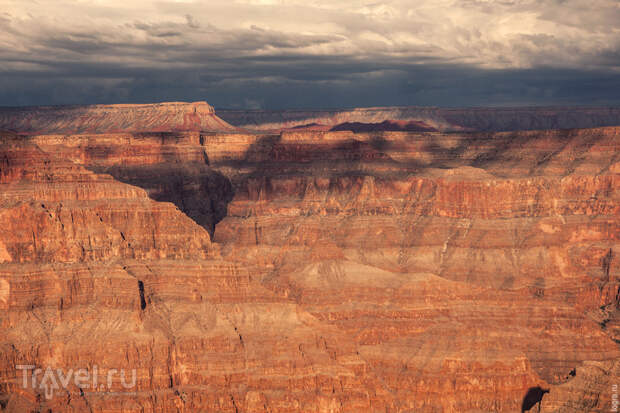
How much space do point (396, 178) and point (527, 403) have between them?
7477 cm

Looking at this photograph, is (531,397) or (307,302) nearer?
(531,397)

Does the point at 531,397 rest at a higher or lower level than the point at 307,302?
lower

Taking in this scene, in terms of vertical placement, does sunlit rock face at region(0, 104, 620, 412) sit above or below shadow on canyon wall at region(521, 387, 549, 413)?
above

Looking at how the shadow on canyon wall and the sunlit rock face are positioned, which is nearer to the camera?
the sunlit rock face

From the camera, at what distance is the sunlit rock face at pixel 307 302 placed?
93.9m

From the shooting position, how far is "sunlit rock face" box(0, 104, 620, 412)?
93.9 m

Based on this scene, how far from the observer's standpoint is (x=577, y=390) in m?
85.7

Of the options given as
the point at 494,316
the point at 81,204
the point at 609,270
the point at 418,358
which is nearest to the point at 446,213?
the point at 609,270

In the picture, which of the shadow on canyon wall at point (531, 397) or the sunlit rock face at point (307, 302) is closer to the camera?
the sunlit rock face at point (307, 302)

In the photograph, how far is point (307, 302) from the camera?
119312 millimetres

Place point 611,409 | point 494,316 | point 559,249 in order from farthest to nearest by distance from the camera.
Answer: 1. point 559,249
2. point 494,316
3. point 611,409

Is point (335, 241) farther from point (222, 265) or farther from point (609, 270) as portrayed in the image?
point (222, 265)

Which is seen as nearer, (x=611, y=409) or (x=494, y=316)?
(x=611, y=409)

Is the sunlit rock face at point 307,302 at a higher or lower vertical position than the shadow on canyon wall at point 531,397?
higher
